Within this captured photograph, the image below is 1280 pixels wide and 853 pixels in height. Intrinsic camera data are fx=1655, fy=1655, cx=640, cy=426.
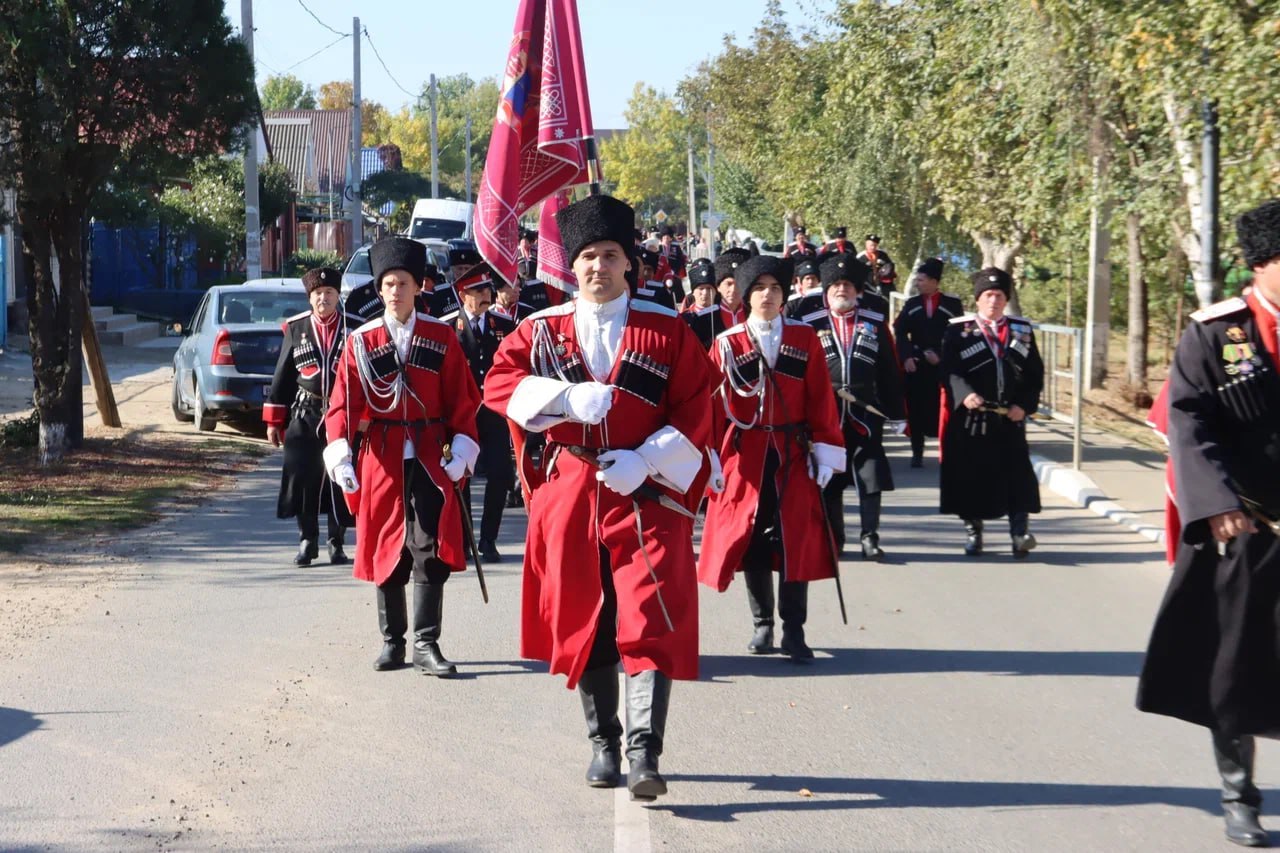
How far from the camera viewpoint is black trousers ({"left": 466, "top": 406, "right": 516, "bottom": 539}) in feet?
34.5

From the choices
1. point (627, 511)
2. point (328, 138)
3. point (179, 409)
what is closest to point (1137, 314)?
point (179, 409)

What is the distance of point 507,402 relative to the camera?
18.6 ft

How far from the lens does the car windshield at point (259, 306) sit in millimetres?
17359

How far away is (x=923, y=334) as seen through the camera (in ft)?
49.0

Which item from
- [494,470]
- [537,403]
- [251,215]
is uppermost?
[251,215]

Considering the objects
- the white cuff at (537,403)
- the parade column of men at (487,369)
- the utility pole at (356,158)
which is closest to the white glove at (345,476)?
the white cuff at (537,403)

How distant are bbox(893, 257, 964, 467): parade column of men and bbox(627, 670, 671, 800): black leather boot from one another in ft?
31.7

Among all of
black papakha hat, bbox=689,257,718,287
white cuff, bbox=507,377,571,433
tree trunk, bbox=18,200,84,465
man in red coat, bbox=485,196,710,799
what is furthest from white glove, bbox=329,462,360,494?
tree trunk, bbox=18,200,84,465

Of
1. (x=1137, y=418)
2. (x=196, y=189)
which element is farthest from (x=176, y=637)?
(x=196, y=189)

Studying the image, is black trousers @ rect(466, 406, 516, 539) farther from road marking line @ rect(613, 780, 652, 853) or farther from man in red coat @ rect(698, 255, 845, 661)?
road marking line @ rect(613, 780, 652, 853)

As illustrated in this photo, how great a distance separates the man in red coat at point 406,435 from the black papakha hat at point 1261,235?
3.51 m

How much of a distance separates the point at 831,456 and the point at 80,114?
26.9ft

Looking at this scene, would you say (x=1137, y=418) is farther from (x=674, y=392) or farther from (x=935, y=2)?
(x=674, y=392)

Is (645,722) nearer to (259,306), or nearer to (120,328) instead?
(259,306)
